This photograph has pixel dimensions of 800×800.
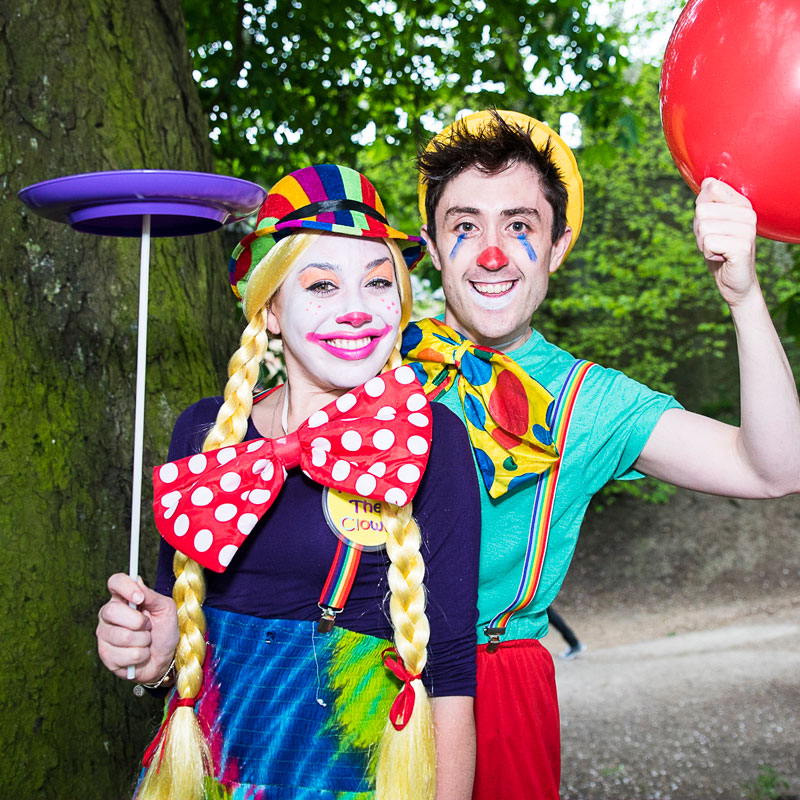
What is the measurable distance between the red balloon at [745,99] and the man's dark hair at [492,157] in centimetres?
42

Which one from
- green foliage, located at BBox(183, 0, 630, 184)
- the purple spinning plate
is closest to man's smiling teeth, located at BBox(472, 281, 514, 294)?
the purple spinning plate

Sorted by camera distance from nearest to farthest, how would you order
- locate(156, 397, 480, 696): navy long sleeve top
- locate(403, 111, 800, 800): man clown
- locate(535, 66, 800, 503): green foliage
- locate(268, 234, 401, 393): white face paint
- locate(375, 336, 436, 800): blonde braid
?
locate(375, 336, 436, 800): blonde braid → locate(156, 397, 480, 696): navy long sleeve top → locate(268, 234, 401, 393): white face paint → locate(403, 111, 800, 800): man clown → locate(535, 66, 800, 503): green foliage

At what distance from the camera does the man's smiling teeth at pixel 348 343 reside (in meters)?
1.80

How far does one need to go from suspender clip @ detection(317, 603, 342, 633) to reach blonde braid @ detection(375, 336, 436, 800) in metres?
0.11

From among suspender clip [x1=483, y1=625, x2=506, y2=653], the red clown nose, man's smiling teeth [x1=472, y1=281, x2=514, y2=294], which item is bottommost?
suspender clip [x1=483, y1=625, x2=506, y2=653]

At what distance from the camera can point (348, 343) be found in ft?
5.91

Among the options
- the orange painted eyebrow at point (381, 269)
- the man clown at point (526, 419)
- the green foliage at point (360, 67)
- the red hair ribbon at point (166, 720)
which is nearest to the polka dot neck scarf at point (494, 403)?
the man clown at point (526, 419)

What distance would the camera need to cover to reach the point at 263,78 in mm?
4668

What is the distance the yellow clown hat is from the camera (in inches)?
85.6

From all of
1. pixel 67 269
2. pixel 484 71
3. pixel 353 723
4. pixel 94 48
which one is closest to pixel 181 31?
pixel 94 48

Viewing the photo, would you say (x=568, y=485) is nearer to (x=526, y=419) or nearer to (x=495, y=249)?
(x=526, y=419)

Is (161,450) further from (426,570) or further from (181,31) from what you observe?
(181,31)

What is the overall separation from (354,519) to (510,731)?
2.24ft

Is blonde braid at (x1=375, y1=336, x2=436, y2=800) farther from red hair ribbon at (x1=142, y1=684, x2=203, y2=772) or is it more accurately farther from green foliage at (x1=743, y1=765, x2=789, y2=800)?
green foliage at (x1=743, y1=765, x2=789, y2=800)
